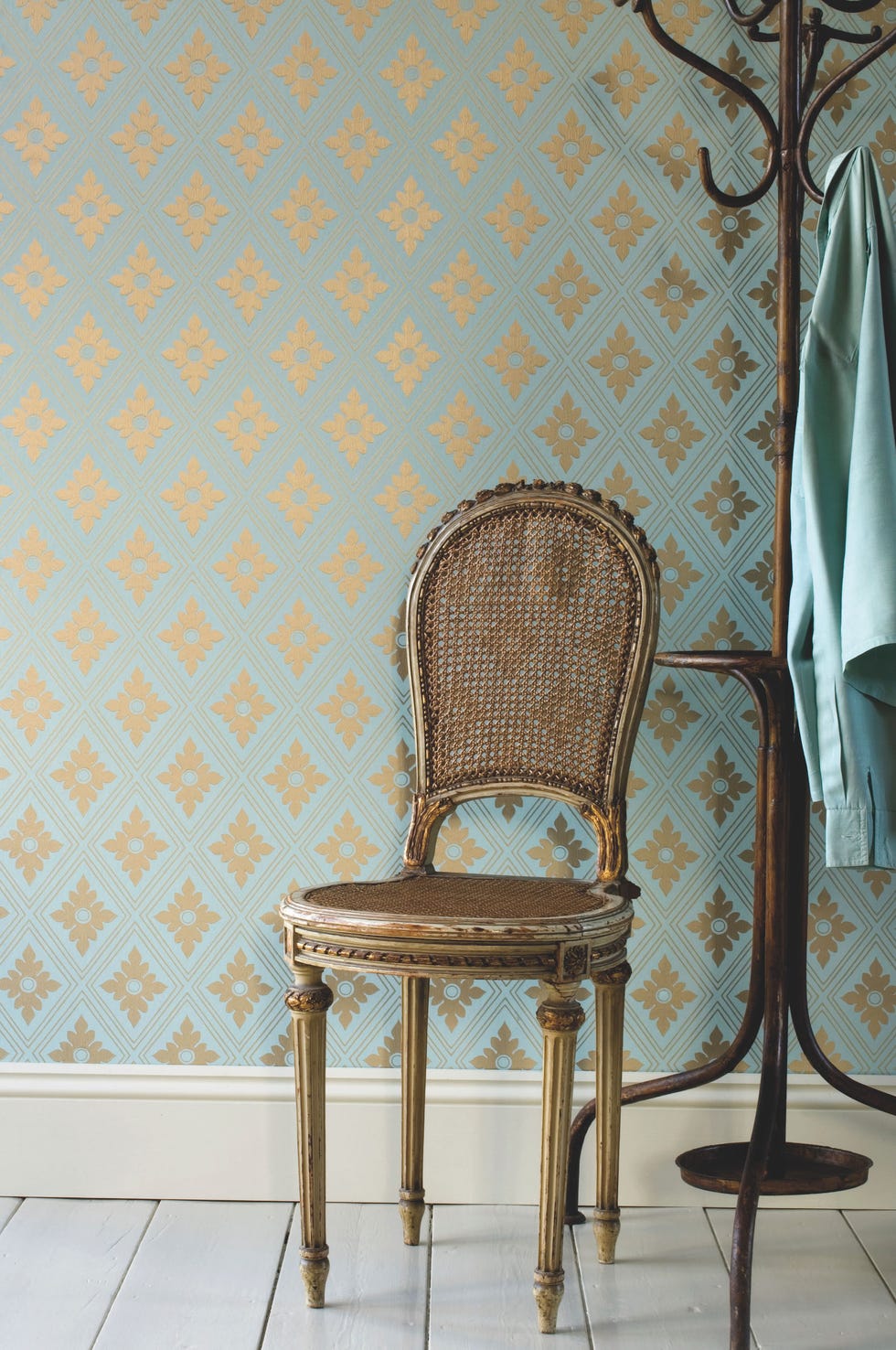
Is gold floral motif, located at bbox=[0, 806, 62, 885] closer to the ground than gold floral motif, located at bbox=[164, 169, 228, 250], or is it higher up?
closer to the ground

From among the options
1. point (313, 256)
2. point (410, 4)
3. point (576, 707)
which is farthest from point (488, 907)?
point (410, 4)

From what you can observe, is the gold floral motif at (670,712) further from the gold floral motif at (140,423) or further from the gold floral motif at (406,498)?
the gold floral motif at (140,423)

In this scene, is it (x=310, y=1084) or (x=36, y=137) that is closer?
(x=310, y=1084)

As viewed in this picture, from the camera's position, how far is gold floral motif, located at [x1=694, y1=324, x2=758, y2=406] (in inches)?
74.0

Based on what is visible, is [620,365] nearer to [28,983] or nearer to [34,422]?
[34,422]

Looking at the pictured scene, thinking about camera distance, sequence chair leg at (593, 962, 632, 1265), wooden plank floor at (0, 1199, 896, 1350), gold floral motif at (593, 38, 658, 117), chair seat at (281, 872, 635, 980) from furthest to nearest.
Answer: gold floral motif at (593, 38, 658, 117) < chair leg at (593, 962, 632, 1265) < wooden plank floor at (0, 1199, 896, 1350) < chair seat at (281, 872, 635, 980)

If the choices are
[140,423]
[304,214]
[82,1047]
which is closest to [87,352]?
[140,423]

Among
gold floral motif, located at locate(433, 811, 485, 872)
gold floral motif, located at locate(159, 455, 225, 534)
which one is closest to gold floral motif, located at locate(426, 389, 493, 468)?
gold floral motif, located at locate(159, 455, 225, 534)

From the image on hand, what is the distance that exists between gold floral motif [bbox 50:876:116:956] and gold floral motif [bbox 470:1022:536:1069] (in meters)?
0.64

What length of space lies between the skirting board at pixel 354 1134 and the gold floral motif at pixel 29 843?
1.14 ft

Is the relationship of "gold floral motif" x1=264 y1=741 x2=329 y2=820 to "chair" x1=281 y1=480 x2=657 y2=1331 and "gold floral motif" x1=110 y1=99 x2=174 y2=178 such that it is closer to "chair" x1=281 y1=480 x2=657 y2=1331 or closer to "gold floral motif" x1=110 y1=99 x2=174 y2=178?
"chair" x1=281 y1=480 x2=657 y2=1331

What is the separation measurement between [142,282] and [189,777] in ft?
2.58

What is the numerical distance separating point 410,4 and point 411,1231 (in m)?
1.85

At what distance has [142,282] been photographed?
1896 mm
